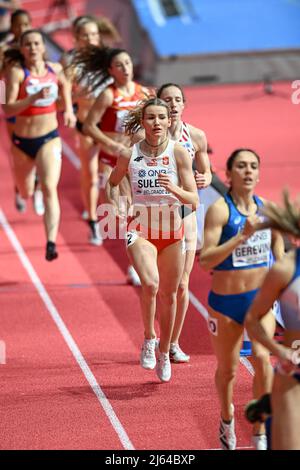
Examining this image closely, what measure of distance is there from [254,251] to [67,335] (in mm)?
3456

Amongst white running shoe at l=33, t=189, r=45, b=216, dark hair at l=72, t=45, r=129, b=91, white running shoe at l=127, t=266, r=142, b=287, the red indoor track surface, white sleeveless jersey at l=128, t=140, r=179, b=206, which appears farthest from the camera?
white running shoe at l=33, t=189, r=45, b=216

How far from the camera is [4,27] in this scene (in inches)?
854

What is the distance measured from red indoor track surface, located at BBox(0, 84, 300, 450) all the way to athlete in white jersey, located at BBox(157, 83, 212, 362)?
442 millimetres

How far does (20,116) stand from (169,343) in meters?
3.95

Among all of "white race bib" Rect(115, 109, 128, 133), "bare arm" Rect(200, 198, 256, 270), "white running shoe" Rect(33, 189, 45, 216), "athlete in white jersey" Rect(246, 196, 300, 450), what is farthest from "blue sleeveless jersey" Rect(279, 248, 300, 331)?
"white running shoe" Rect(33, 189, 45, 216)

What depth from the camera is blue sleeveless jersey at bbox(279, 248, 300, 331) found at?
6.55m

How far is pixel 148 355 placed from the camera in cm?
920

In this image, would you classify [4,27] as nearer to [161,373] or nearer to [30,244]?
[30,244]

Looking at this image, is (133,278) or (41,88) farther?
(133,278)

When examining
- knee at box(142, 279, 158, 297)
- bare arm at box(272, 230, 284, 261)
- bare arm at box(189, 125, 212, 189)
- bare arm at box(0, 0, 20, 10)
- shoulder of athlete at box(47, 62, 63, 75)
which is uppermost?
bare arm at box(0, 0, 20, 10)

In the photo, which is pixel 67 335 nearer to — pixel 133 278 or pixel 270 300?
pixel 133 278

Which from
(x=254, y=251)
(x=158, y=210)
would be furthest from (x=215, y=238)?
(x=158, y=210)

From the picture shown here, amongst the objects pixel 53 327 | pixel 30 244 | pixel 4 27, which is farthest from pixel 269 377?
pixel 4 27

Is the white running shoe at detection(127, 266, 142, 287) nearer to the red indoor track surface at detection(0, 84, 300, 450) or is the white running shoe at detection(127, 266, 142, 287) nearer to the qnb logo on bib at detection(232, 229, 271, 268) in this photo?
the red indoor track surface at detection(0, 84, 300, 450)
